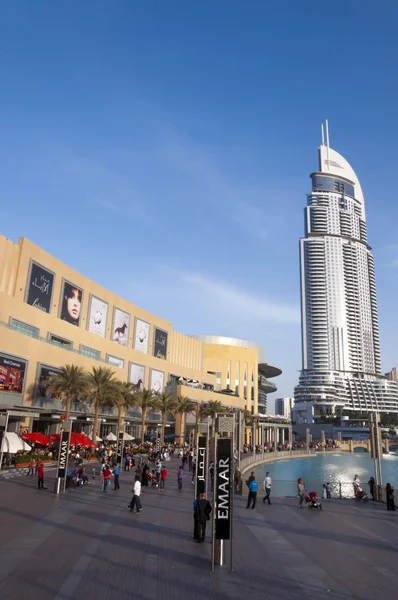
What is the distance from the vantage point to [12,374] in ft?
154

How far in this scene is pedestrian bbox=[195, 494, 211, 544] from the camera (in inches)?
553

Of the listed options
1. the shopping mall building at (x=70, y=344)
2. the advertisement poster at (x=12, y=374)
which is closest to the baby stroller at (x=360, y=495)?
the shopping mall building at (x=70, y=344)

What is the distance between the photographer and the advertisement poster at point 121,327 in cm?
7394

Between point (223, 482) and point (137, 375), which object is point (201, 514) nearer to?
point (223, 482)

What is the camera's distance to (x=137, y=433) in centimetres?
7888

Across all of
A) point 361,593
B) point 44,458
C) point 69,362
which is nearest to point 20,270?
point 69,362

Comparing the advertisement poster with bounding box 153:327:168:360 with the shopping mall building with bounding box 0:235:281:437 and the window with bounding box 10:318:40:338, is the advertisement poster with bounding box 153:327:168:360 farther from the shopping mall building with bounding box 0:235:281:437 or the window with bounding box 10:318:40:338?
the window with bounding box 10:318:40:338

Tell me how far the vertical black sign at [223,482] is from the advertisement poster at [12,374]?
126ft

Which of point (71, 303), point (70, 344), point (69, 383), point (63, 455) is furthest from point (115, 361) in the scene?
point (63, 455)

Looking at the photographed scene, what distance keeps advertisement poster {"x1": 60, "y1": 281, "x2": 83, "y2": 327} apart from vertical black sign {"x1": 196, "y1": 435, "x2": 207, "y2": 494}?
4507cm

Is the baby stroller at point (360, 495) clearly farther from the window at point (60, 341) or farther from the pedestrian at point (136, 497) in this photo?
the window at point (60, 341)

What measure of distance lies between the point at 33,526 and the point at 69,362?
141 ft

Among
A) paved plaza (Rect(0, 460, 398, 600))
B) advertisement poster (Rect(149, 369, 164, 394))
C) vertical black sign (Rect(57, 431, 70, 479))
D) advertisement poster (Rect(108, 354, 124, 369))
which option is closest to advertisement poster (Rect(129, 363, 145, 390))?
advertisement poster (Rect(108, 354, 124, 369))

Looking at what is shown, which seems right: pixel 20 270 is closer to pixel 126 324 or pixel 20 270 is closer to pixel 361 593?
pixel 126 324
